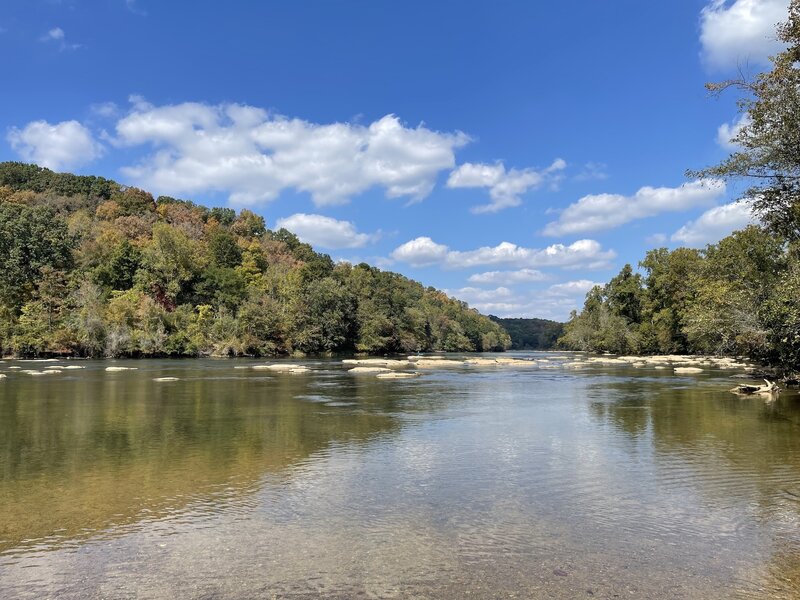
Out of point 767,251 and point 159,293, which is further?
point 159,293

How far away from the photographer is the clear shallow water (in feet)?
24.5

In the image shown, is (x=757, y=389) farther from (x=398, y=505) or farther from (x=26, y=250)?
(x=26, y=250)

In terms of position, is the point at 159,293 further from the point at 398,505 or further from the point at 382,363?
the point at 398,505

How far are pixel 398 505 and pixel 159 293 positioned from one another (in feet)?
321

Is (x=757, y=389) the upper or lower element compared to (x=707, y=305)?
lower

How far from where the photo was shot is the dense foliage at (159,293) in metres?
81.5

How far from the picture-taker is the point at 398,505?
35.7 ft

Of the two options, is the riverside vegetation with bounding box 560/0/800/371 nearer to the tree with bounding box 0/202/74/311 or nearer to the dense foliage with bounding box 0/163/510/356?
the dense foliage with bounding box 0/163/510/356

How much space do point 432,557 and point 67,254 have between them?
4171 inches

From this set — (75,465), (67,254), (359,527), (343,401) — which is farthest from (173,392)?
(67,254)

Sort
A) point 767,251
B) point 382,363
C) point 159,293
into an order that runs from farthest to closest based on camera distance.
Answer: point 159,293, point 382,363, point 767,251

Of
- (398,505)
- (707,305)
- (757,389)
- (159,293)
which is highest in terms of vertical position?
(159,293)

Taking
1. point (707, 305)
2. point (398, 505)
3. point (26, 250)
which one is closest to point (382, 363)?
point (707, 305)

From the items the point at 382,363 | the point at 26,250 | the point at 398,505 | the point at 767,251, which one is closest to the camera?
the point at 398,505
